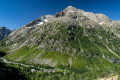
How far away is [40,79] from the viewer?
539 ft

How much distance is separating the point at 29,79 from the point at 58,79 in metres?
49.5

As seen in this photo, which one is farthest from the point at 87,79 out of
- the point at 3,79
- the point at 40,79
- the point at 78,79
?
the point at 3,79

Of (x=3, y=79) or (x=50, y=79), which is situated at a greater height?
(x=3, y=79)

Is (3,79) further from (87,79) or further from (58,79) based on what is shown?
(87,79)

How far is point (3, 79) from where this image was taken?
10544 centimetres

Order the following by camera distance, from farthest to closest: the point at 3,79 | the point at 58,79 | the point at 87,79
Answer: the point at 58,79, the point at 87,79, the point at 3,79

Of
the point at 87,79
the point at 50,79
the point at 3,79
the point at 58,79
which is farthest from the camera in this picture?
the point at 58,79

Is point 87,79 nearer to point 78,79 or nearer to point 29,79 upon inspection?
point 78,79

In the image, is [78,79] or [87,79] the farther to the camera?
[78,79]

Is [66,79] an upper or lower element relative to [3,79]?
lower

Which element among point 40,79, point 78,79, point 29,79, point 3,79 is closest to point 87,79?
point 78,79

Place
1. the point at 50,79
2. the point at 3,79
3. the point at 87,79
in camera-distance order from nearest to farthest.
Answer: the point at 3,79 → the point at 87,79 → the point at 50,79

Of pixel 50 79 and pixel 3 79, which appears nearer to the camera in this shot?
pixel 3 79

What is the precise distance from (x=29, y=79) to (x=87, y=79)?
314 ft
